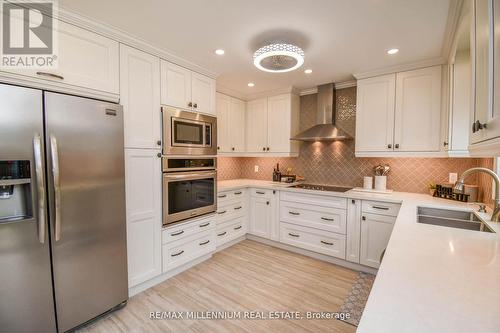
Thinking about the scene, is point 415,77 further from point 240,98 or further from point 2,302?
point 2,302

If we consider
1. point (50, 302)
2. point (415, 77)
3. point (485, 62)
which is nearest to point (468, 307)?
point (485, 62)

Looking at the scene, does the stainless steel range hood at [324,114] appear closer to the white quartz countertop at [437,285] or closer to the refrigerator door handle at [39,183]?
the white quartz countertop at [437,285]

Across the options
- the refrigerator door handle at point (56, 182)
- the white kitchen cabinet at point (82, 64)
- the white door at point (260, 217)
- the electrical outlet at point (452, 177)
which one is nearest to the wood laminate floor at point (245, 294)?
the white door at point (260, 217)

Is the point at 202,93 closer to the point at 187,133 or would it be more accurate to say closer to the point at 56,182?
the point at 187,133

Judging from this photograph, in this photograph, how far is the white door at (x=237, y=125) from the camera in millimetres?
3715

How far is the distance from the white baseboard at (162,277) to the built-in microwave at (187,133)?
4.41ft

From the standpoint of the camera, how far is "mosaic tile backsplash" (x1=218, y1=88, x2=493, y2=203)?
2.63 meters

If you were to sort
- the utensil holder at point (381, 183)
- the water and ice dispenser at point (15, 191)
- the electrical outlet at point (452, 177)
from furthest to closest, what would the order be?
the utensil holder at point (381, 183), the electrical outlet at point (452, 177), the water and ice dispenser at point (15, 191)

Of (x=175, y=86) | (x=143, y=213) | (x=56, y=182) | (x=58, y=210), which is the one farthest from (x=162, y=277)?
(x=175, y=86)

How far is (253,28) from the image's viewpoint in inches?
73.8

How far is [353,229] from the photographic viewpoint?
267cm

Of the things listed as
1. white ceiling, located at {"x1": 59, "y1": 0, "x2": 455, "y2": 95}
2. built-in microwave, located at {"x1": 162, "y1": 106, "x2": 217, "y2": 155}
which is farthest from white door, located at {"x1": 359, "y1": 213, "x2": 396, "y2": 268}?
built-in microwave, located at {"x1": 162, "y1": 106, "x2": 217, "y2": 155}

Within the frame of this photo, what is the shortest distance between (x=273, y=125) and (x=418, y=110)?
1.93 m

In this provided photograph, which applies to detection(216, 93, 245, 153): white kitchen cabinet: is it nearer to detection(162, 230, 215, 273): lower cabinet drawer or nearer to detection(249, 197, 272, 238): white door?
detection(249, 197, 272, 238): white door
